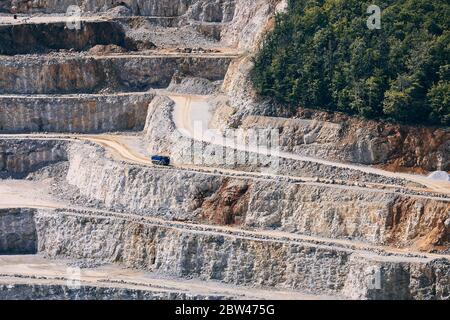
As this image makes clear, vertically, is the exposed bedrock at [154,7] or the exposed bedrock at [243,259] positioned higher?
the exposed bedrock at [154,7]

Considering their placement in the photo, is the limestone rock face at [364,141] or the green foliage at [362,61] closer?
the limestone rock face at [364,141]

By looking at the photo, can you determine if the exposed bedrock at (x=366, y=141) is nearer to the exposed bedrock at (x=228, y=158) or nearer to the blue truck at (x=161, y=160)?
the exposed bedrock at (x=228, y=158)

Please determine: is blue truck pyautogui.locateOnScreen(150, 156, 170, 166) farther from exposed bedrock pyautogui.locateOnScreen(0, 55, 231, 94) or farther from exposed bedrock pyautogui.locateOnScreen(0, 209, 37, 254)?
exposed bedrock pyautogui.locateOnScreen(0, 55, 231, 94)

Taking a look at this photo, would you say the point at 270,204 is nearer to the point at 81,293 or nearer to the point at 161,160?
the point at 161,160

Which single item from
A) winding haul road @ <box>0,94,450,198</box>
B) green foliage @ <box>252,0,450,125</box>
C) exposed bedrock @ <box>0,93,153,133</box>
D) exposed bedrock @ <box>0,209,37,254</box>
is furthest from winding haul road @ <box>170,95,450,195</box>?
exposed bedrock @ <box>0,209,37,254</box>

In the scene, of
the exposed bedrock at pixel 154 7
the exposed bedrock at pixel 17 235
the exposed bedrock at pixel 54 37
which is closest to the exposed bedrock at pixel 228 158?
the exposed bedrock at pixel 17 235
